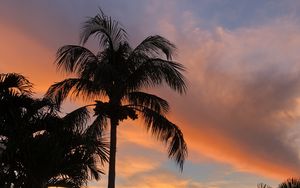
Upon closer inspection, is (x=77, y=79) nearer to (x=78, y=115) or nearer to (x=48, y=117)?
(x=78, y=115)

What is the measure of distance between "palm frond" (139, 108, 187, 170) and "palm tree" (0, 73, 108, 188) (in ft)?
33.6

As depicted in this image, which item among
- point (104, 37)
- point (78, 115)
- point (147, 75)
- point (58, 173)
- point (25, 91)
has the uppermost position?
point (104, 37)

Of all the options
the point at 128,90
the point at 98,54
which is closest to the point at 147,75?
the point at 128,90

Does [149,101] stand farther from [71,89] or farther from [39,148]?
[39,148]

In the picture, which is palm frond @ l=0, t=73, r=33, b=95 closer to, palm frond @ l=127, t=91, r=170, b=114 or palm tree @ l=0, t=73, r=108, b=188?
palm tree @ l=0, t=73, r=108, b=188

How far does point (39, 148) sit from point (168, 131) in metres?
13.8

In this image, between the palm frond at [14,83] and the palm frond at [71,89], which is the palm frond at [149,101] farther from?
the palm frond at [14,83]

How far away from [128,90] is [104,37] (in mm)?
3277

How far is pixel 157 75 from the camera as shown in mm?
25984

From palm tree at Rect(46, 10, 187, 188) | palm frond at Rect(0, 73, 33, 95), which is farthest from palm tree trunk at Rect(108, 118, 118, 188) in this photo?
palm frond at Rect(0, 73, 33, 95)

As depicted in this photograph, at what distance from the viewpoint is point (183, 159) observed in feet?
86.0

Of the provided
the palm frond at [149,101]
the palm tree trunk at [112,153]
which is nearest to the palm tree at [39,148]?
the palm tree trunk at [112,153]

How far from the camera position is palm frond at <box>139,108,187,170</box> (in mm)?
26138

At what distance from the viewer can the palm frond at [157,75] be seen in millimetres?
26062
